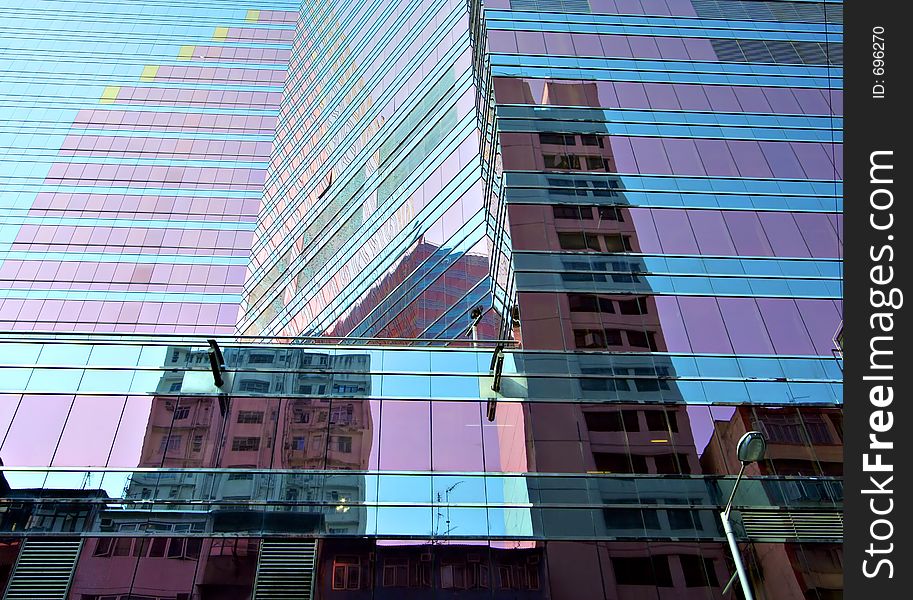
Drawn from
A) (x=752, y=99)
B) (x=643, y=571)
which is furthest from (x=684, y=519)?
(x=752, y=99)

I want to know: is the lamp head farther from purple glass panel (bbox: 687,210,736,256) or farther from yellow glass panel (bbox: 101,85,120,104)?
yellow glass panel (bbox: 101,85,120,104)

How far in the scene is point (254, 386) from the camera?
67.8 ft

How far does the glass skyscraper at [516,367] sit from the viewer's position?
1711 centimetres

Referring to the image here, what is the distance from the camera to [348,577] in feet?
54.5

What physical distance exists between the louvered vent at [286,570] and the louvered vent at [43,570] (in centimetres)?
480

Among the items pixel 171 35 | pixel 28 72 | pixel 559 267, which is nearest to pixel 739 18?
pixel 559 267

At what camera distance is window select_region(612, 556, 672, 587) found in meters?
16.6

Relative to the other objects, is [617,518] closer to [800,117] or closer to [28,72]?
[800,117]

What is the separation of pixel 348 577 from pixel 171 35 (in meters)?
67.0

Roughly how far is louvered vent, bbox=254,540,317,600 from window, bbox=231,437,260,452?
296cm

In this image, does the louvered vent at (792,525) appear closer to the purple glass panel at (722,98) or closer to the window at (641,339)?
the window at (641,339)

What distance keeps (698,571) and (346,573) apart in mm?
9102

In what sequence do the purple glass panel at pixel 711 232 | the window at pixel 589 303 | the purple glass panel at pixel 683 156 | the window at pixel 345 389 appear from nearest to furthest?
the window at pixel 345 389, the window at pixel 589 303, the purple glass panel at pixel 711 232, the purple glass panel at pixel 683 156

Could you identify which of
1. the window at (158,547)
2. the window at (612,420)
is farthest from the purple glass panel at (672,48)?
the window at (158,547)
